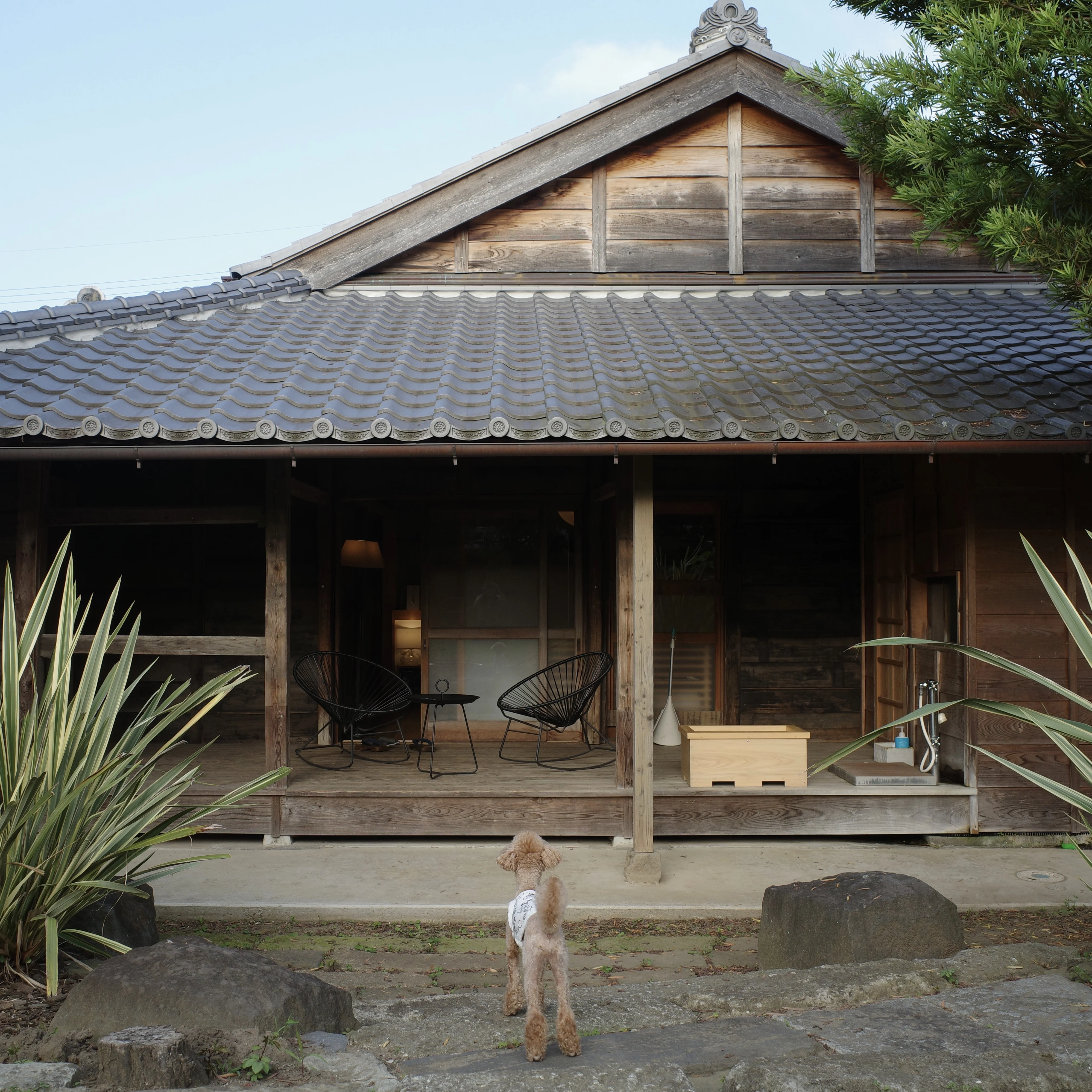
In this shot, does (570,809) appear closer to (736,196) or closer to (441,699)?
(441,699)

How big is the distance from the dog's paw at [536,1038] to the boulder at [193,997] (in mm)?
697

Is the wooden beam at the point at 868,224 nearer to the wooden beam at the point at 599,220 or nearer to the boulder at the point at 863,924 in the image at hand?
the wooden beam at the point at 599,220

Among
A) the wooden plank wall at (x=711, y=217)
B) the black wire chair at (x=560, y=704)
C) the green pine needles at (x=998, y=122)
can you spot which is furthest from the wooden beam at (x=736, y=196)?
the black wire chair at (x=560, y=704)

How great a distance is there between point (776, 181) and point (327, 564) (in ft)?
15.4

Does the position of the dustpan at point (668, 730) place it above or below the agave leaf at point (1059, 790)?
below

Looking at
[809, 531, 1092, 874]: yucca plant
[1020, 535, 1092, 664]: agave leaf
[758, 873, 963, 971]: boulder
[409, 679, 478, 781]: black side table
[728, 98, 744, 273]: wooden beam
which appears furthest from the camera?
[728, 98, 744, 273]: wooden beam

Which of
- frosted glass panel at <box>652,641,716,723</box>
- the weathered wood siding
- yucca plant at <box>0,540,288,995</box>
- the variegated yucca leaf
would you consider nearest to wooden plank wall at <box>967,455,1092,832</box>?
the weathered wood siding

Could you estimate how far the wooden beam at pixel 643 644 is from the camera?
17.1 ft

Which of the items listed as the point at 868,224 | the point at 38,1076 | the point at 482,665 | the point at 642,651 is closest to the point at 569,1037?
the point at 38,1076

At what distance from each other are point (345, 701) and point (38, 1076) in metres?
5.47

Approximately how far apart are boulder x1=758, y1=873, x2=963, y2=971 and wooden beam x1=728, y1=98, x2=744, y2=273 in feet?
17.3

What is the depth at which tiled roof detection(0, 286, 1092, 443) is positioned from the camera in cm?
489

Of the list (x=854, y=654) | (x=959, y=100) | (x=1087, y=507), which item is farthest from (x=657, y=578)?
(x=959, y=100)

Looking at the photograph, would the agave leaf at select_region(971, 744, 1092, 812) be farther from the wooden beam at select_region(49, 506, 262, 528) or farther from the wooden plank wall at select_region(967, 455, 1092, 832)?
the wooden beam at select_region(49, 506, 262, 528)
